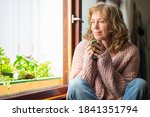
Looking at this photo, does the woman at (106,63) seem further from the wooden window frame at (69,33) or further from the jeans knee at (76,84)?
the wooden window frame at (69,33)

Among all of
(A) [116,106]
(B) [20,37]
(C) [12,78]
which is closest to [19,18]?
(B) [20,37]

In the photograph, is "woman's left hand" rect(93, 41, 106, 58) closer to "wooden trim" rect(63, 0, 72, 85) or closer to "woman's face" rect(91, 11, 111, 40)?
"woman's face" rect(91, 11, 111, 40)

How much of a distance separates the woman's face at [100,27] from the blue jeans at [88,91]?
194 mm

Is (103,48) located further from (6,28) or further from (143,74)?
(6,28)

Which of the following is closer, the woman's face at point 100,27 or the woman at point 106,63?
the woman at point 106,63

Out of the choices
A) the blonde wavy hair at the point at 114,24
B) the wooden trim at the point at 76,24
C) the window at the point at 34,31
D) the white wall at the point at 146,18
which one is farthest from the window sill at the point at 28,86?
the white wall at the point at 146,18

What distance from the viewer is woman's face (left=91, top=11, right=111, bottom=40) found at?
0.92 meters

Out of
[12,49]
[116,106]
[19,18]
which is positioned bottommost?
[116,106]

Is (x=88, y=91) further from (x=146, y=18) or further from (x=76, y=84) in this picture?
(x=146, y=18)

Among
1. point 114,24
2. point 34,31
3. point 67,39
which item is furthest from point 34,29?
point 114,24

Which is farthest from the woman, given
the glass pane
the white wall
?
the glass pane

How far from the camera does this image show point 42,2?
1.16 m

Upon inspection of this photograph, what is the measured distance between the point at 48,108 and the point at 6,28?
42 cm

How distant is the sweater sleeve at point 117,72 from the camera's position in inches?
33.1
